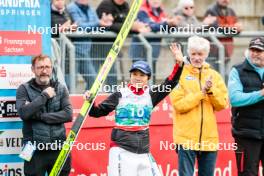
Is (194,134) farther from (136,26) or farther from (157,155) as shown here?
(136,26)

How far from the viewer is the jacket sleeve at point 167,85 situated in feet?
34.3

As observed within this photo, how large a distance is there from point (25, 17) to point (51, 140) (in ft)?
5.08

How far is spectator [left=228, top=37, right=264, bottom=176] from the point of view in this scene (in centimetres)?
1065

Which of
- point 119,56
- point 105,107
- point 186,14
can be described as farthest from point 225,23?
point 105,107

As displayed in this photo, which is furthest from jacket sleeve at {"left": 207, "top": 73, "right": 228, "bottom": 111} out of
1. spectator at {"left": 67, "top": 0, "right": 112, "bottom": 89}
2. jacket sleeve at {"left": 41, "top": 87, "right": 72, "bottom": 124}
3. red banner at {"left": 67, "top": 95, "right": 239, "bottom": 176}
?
spectator at {"left": 67, "top": 0, "right": 112, "bottom": 89}

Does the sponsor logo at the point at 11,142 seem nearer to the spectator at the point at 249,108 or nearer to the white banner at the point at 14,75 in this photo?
the white banner at the point at 14,75

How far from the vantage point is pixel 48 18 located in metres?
11.0

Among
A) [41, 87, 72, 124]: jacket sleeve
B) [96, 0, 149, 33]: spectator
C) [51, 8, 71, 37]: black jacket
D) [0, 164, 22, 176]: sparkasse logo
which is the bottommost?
[0, 164, 22, 176]: sparkasse logo

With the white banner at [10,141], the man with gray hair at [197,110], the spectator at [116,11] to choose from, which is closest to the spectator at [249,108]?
the man with gray hair at [197,110]

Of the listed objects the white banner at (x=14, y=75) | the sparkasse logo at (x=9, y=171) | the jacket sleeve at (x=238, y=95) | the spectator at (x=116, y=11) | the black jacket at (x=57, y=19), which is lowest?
the sparkasse logo at (x=9, y=171)

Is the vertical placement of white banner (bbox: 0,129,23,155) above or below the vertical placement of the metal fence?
below

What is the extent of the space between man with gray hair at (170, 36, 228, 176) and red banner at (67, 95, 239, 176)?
4.62 ft

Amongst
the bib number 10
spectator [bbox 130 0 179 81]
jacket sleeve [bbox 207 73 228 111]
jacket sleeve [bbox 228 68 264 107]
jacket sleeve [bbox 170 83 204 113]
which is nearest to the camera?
the bib number 10

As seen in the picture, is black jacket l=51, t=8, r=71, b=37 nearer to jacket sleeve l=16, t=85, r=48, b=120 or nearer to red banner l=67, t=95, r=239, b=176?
red banner l=67, t=95, r=239, b=176
